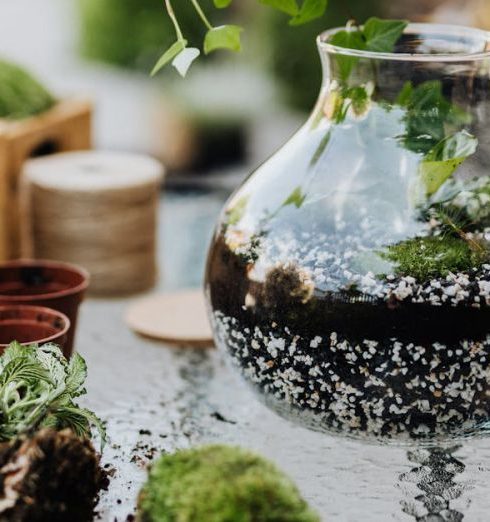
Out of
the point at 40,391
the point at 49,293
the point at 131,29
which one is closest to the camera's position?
the point at 40,391

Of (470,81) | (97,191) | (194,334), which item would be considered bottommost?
(194,334)

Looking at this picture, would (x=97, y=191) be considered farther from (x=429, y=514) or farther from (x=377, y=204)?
(x=429, y=514)

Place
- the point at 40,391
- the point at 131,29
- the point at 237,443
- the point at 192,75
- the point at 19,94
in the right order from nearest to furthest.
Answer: the point at 40,391 < the point at 237,443 < the point at 19,94 < the point at 131,29 < the point at 192,75

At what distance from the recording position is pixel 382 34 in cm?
84

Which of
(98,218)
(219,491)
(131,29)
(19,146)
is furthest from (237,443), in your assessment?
(131,29)

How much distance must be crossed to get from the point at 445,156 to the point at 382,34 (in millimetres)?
136

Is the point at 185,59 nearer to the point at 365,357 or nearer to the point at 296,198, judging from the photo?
the point at 296,198

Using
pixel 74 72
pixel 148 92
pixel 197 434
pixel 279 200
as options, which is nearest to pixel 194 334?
pixel 197 434

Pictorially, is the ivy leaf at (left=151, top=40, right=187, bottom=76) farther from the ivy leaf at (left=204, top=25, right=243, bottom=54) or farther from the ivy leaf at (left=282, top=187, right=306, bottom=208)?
the ivy leaf at (left=282, top=187, right=306, bottom=208)

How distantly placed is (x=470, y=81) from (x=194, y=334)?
48cm

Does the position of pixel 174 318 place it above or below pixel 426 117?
below

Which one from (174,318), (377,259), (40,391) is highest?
(377,259)

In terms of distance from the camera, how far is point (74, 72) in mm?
2412

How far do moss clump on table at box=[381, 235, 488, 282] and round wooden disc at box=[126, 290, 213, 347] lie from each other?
0.40 m
